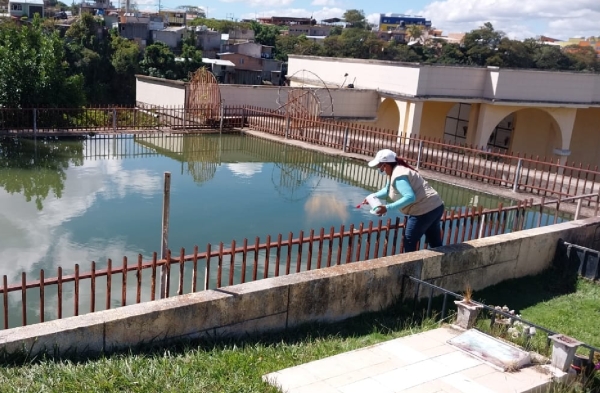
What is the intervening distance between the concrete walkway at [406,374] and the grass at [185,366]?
0.20 m

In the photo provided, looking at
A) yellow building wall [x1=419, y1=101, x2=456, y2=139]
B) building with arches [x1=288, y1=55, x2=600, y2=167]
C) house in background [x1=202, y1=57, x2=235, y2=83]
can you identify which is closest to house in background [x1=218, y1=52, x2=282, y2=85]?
house in background [x1=202, y1=57, x2=235, y2=83]

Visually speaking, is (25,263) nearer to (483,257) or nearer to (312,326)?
(312,326)

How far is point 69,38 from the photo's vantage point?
50.1m

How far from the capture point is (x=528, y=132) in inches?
1018

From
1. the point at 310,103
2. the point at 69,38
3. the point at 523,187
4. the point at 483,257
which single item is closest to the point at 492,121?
the point at 310,103

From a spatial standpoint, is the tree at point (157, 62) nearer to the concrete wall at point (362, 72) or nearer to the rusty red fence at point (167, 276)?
the concrete wall at point (362, 72)

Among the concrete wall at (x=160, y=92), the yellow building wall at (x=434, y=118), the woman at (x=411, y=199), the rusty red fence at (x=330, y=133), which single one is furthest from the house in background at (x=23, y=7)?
the woman at (x=411, y=199)

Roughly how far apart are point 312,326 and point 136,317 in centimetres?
170

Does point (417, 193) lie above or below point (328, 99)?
below

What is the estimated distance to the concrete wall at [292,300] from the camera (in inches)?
173

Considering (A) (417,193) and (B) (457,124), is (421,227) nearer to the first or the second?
(A) (417,193)

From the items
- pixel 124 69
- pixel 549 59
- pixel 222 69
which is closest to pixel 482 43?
pixel 549 59

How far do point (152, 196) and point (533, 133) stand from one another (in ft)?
65.5

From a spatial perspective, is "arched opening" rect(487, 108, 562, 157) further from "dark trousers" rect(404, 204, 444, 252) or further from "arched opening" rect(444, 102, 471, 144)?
"dark trousers" rect(404, 204, 444, 252)
